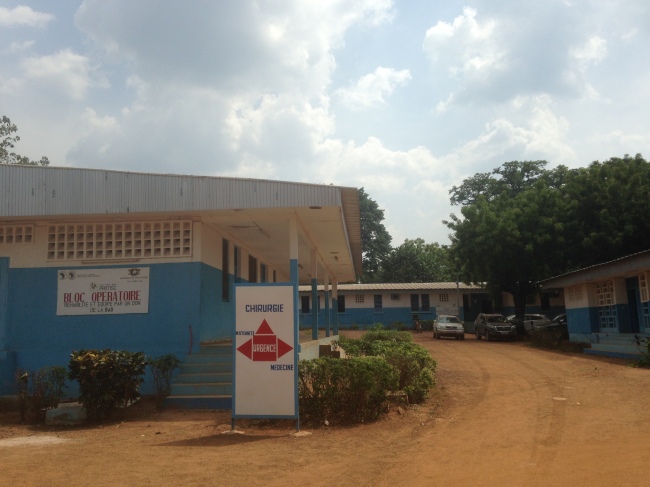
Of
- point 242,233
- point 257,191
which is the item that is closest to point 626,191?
point 242,233

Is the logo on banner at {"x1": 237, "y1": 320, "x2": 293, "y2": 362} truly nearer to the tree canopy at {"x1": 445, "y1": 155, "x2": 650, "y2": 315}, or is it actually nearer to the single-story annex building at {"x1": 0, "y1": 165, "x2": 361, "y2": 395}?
the single-story annex building at {"x1": 0, "y1": 165, "x2": 361, "y2": 395}

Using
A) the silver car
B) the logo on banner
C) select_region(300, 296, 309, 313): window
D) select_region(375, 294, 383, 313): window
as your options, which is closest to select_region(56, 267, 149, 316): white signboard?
the logo on banner

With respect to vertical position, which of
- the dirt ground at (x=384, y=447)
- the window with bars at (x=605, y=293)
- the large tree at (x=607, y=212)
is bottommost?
the dirt ground at (x=384, y=447)

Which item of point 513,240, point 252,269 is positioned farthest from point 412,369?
point 513,240

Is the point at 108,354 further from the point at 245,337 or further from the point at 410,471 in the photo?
the point at 410,471

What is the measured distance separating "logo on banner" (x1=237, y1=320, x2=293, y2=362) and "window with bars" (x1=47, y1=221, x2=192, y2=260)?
3934 millimetres

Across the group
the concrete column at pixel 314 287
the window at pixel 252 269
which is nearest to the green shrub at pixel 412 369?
the concrete column at pixel 314 287

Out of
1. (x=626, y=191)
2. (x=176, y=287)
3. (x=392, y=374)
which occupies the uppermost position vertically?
(x=626, y=191)

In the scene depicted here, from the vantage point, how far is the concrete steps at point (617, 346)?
16.9 m

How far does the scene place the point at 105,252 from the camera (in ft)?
39.4

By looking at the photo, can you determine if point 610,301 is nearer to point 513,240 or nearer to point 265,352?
point 513,240

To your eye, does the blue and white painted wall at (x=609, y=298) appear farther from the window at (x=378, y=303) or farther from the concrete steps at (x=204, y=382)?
the window at (x=378, y=303)

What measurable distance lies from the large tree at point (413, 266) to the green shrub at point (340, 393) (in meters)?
47.6

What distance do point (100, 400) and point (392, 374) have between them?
4.82m
